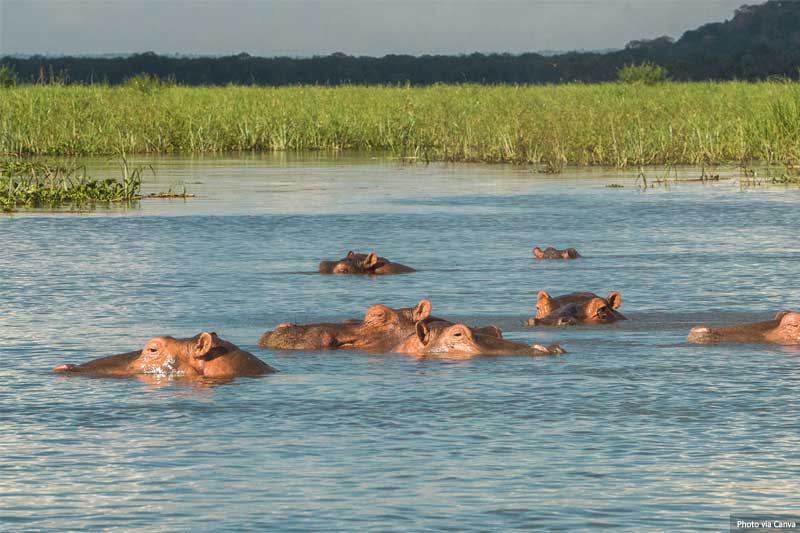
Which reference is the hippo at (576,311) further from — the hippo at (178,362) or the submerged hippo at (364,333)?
the hippo at (178,362)

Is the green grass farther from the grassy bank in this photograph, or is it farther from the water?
the grassy bank

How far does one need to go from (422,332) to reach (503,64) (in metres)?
105

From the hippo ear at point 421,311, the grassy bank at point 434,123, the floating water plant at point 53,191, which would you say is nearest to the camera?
the hippo ear at point 421,311

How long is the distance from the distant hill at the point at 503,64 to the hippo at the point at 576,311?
77.7m

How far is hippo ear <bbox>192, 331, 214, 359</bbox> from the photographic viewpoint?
9508 millimetres

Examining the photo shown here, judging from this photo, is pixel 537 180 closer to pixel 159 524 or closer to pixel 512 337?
pixel 512 337

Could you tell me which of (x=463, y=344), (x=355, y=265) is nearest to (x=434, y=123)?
(x=355, y=265)

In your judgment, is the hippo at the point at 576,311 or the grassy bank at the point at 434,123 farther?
the grassy bank at the point at 434,123

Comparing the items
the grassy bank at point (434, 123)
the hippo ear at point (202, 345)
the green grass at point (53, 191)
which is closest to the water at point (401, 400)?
the hippo ear at point (202, 345)

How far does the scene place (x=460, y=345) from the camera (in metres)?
10.5

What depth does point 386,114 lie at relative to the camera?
41.2 meters

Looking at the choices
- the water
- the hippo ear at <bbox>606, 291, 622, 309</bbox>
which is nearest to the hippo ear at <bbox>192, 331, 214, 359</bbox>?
the water

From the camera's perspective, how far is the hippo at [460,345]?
10430 millimetres

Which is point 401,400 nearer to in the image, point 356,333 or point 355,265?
point 356,333
